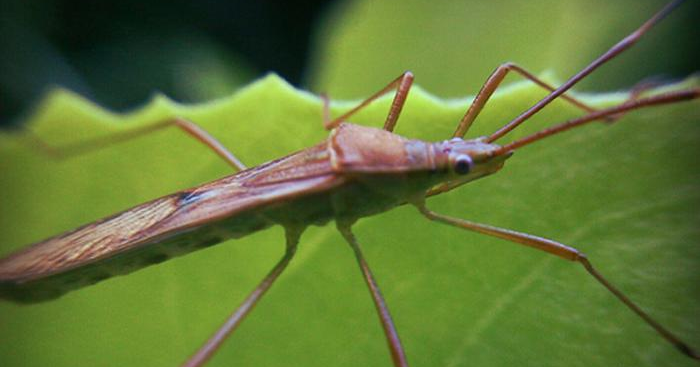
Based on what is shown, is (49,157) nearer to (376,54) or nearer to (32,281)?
(32,281)

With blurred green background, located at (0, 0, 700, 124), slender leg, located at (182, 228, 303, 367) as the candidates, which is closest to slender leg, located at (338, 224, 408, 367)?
slender leg, located at (182, 228, 303, 367)

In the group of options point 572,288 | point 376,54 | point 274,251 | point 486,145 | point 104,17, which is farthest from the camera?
point 104,17

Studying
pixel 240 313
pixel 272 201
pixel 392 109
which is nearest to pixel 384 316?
pixel 240 313

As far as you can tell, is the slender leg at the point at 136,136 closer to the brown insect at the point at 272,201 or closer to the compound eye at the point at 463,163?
the brown insect at the point at 272,201

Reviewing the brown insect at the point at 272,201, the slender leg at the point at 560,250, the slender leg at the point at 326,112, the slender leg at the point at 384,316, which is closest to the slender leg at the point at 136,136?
the brown insect at the point at 272,201

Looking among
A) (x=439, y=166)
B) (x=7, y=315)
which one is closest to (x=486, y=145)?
(x=439, y=166)
